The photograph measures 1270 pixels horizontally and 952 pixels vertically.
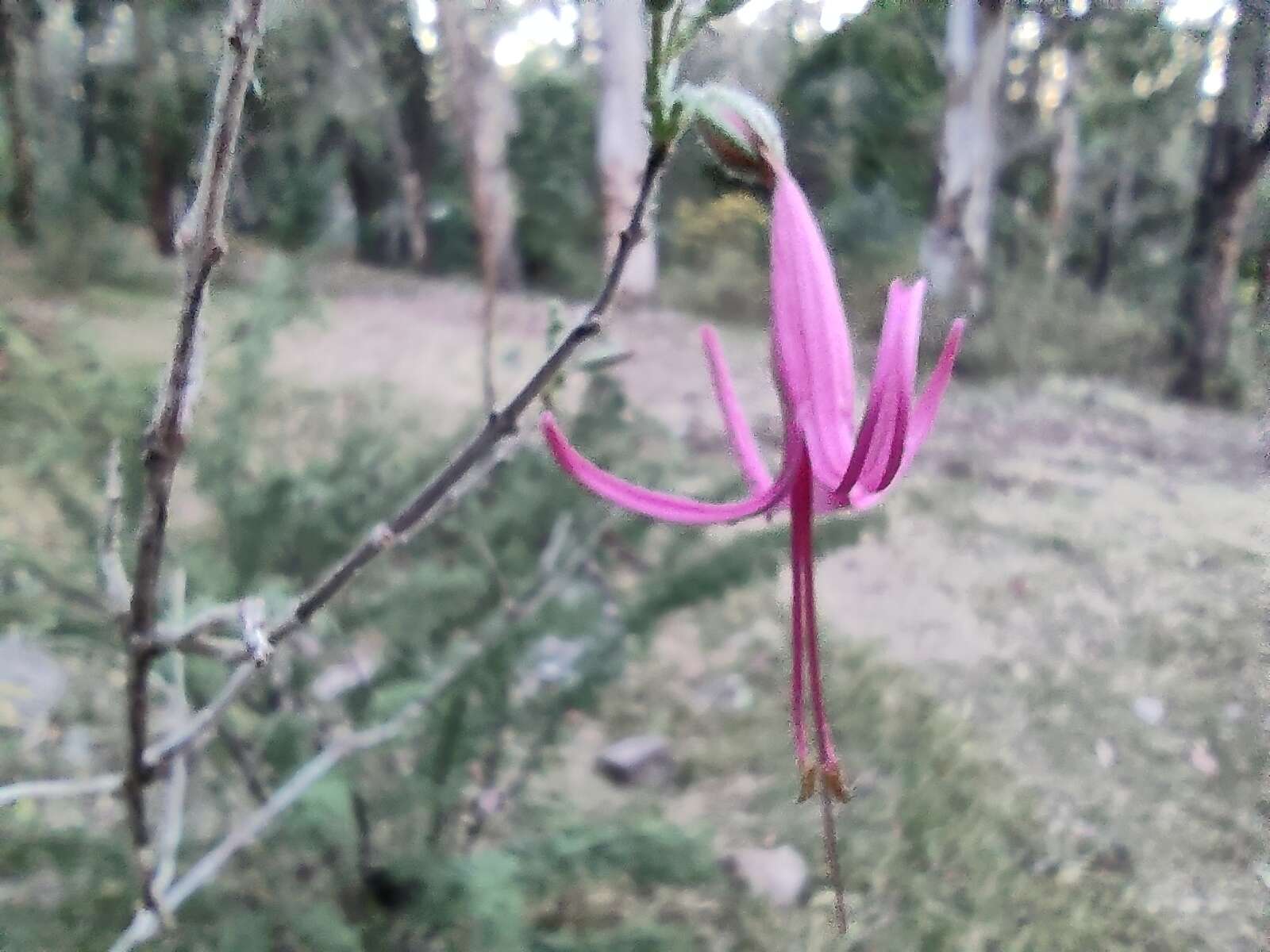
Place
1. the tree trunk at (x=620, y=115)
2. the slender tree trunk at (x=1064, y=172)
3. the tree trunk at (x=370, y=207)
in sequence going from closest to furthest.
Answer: the tree trunk at (x=620, y=115) → the slender tree trunk at (x=1064, y=172) → the tree trunk at (x=370, y=207)

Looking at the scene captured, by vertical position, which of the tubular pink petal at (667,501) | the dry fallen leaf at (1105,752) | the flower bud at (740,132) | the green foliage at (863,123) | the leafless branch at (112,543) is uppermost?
the green foliage at (863,123)

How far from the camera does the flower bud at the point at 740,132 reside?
0.29m

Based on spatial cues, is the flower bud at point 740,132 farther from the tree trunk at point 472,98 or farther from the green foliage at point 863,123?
the green foliage at point 863,123

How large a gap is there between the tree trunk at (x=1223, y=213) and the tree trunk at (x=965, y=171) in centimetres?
72

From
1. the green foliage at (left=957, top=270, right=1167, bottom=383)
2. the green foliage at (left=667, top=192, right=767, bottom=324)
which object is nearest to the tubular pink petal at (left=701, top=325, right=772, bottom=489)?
the green foliage at (left=667, top=192, right=767, bottom=324)

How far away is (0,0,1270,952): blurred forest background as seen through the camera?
26.6 inches

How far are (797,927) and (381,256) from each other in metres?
5.65

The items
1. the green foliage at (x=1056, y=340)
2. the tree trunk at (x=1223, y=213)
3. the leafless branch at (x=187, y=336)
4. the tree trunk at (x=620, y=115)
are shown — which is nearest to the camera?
the leafless branch at (x=187, y=336)

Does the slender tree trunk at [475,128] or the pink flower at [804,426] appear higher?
the slender tree trunk at [475,128]

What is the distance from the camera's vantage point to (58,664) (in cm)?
130

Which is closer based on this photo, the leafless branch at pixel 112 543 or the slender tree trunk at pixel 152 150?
the leafless branch at pixel 112 543

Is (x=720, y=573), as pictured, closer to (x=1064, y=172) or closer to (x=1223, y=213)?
(x=1223, y=213)

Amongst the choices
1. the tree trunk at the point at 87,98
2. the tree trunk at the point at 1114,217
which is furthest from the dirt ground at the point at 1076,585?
the tree trunk at the point at 1114,217

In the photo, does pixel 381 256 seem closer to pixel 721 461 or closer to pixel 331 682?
pixel 721 461
